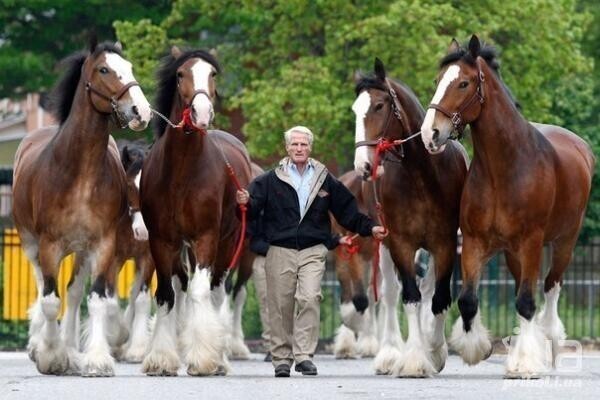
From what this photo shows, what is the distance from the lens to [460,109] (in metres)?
17.4

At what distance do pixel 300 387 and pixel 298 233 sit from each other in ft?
7.06

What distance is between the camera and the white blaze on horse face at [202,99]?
17.6m

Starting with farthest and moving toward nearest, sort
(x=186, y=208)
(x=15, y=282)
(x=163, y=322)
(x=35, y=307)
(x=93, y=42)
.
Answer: (x=15, y=282) < (x=35, y=307) < (x=163, y=322) < (x=186, y=208) < (x=93, y=42)

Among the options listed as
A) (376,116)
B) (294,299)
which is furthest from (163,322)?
(376,116)

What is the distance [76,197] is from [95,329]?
124cm

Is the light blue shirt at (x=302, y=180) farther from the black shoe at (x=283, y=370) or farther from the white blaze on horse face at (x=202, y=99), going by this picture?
the black shoe at (x=283, y=370)

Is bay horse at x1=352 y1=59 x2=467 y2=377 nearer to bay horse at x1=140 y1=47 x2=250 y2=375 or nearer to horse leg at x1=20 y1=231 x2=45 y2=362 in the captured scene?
bay horse at x1=140 y1=47 x2=250 y2=375

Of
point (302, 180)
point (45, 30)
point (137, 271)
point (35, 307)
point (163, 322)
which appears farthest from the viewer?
point (45, 30)

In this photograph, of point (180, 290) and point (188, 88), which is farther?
point (180, 290)

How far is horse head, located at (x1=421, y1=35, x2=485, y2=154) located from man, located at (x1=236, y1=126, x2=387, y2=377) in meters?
1.19

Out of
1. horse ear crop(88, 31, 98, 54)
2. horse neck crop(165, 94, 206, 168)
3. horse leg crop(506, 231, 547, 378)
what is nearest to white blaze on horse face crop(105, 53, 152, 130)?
horse ear crop(88, 31, 98, 54)

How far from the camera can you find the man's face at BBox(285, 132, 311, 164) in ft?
58.3

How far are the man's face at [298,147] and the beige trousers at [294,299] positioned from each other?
0.80 m

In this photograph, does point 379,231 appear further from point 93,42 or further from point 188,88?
point 93,42
